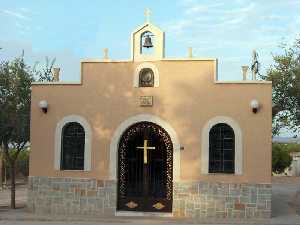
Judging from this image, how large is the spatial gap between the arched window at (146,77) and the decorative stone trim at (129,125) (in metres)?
1.03

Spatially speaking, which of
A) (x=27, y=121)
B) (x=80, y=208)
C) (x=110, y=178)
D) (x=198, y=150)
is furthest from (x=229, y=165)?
(x=27, y=121)

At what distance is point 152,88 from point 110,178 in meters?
3.10

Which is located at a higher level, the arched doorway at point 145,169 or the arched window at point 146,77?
the arched window at point 146,77

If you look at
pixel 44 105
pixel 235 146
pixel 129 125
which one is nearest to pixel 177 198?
pixel 235 146

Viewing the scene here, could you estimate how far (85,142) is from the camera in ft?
54.5

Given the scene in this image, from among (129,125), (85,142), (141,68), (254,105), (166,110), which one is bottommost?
(85,142)

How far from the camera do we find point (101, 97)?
16.7 meters

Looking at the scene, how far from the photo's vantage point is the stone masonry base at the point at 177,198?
15.7m

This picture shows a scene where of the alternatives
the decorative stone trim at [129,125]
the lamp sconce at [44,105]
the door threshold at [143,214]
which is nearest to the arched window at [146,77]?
the decorative stone trim at [129,125]

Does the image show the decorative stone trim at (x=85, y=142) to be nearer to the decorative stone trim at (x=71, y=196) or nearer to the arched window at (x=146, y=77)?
the decorative stone trim at (x=71, y=196)

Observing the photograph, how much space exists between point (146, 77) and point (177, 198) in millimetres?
3898

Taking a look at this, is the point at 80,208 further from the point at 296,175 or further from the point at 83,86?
the point at 296,175

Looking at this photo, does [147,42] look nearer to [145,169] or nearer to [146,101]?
[146,101]

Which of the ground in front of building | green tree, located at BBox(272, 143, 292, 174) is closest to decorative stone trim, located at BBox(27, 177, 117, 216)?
the ground in front of building
